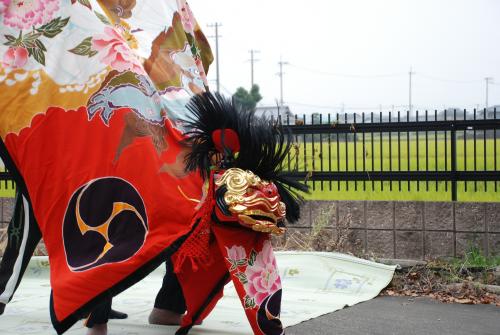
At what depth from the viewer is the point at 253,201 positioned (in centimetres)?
392

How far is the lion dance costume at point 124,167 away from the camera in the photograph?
410cm

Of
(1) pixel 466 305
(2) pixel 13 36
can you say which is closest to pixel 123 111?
(2) pixel 13 36

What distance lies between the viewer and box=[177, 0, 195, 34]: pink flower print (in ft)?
17.3

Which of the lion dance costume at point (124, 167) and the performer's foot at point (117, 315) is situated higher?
the lion dance costume at point (124, 167)

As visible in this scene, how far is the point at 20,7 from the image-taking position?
15.8 ft

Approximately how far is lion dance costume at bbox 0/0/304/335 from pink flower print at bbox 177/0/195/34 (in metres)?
0.26

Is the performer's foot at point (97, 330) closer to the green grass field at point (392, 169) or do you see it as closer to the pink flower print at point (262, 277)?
the pink flower print at point (262, 277)

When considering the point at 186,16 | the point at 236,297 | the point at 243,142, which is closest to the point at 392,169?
the point at 236,297

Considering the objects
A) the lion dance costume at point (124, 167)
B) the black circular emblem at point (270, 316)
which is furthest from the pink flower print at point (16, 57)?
the black circular emblem at point (270, 316)

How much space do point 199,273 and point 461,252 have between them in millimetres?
3099

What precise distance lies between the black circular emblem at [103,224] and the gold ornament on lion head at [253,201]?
0.51 meters

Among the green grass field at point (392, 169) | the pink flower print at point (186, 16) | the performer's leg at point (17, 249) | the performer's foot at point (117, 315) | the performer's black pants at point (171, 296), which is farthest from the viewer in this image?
the green grass field at point (392, 169)

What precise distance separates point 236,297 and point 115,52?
2.30 meters

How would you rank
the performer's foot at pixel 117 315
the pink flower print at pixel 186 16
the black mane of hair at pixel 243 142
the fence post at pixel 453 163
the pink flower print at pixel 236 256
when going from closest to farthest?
the pink flower print at pixel 236 256, the black mane of hair at pixel 243 142, the pink flower print at pixel 186 16, the performer's foot at pixel 117 315, the fence post at pixel 453 163
